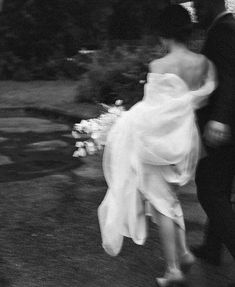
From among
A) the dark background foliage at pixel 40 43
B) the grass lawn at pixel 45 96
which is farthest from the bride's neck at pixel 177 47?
the dark background foliage at pixel 40 43

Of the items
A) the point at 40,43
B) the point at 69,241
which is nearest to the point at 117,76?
the point at 40,43

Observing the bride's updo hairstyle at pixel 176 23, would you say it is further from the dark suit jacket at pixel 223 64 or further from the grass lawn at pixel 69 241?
the grass lawn at pixel 69 241

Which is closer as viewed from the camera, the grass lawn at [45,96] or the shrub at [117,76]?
the shrub at [117,76]

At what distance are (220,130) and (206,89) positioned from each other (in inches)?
9.8

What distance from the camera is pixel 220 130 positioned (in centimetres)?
386

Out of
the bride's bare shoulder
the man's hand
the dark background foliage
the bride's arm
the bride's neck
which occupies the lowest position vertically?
the dark background foliage

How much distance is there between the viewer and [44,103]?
1595cm

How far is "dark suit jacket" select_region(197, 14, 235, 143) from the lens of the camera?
3893 millimetres

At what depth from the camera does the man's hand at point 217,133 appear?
387 cm

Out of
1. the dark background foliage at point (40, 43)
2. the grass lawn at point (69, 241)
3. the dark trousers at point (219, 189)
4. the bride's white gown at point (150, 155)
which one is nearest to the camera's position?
the bride's white gown at point (150, 155)

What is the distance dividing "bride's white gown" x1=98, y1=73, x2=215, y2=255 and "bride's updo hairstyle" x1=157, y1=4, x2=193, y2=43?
0.27 metres

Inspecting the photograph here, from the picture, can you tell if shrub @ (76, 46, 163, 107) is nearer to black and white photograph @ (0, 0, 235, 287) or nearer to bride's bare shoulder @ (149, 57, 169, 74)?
black and white photograph @ (0, 0, 235, 287)

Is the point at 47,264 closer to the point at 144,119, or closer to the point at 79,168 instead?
the point at 144,119

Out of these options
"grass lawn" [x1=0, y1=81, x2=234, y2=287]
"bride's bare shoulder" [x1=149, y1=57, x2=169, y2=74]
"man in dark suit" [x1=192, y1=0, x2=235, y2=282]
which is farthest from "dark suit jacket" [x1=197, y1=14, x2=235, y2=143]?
"grass lawn" [x1=0, y1=81, x2=234, y2=287]
